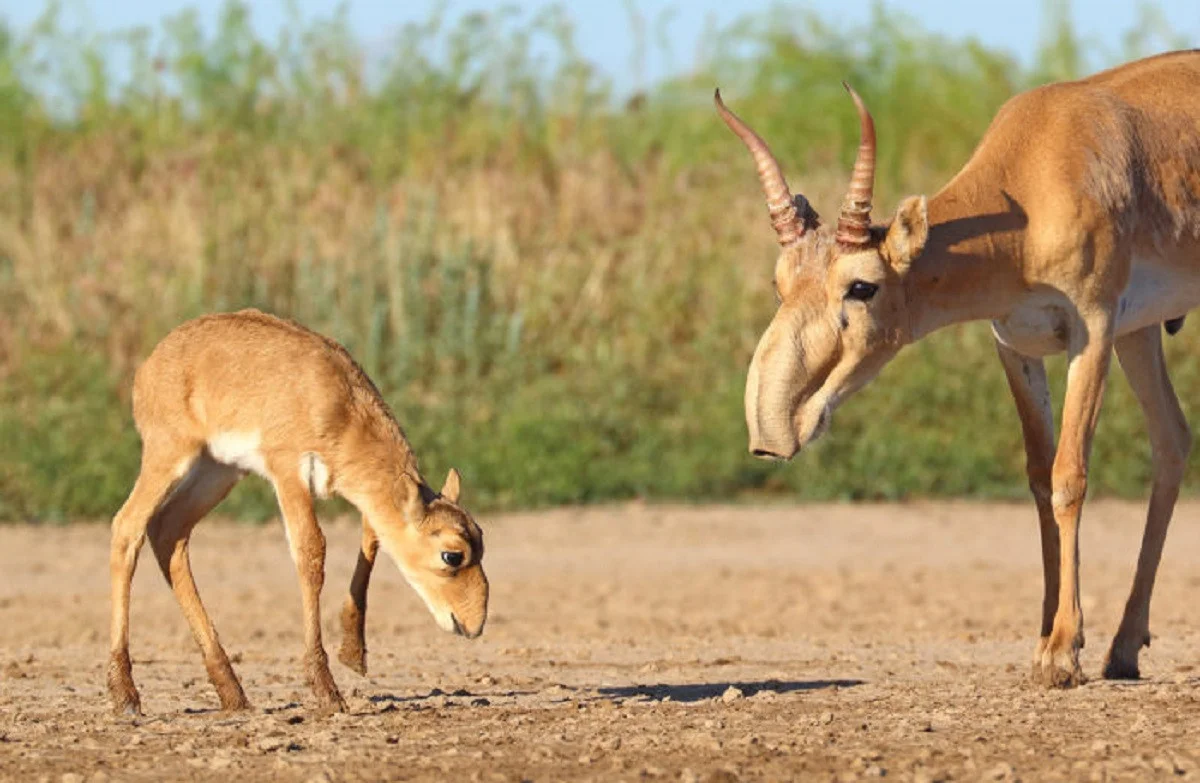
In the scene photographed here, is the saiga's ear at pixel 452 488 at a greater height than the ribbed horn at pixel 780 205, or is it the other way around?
the ribbed horn at pixel 780 205

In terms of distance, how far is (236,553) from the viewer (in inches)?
504

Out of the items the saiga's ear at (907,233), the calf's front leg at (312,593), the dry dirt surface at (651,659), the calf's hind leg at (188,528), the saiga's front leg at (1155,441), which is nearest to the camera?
the dry dirt surface at (651,659)

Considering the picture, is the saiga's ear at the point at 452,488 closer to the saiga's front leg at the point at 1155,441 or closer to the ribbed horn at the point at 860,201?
the ribbed horn at the point at 860,201

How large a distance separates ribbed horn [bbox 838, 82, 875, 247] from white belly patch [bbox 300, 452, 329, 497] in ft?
6.56

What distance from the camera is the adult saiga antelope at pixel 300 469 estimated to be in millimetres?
7180

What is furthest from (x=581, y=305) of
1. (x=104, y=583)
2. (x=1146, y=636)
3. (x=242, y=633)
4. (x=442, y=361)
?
(x=1146, y=636)

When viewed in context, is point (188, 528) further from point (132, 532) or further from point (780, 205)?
point (780, 205)

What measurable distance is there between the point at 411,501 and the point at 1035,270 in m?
2.44

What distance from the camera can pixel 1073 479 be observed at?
7.72 metres

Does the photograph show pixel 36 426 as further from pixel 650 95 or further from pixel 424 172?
pixel 650 95

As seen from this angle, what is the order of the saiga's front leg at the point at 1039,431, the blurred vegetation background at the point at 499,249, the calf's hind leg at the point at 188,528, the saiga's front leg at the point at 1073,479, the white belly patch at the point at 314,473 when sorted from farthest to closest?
the blurred vegetation background at the point at 499,249, the saiga's front leg at the point at 1039,431, the saiga's front leg at the point at 1073,479, the calf's hind leg at the point at 188,528, the white belly patch at the point at 314,473

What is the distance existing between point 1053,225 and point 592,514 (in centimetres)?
660

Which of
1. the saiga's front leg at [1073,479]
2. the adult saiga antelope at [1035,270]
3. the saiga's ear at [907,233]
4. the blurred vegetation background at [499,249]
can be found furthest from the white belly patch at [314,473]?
the blurred vegetation background at [499,249]

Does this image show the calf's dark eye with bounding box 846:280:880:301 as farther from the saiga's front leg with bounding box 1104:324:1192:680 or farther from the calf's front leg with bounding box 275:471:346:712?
the calf's front leg with bounding box 275:471:346:712
